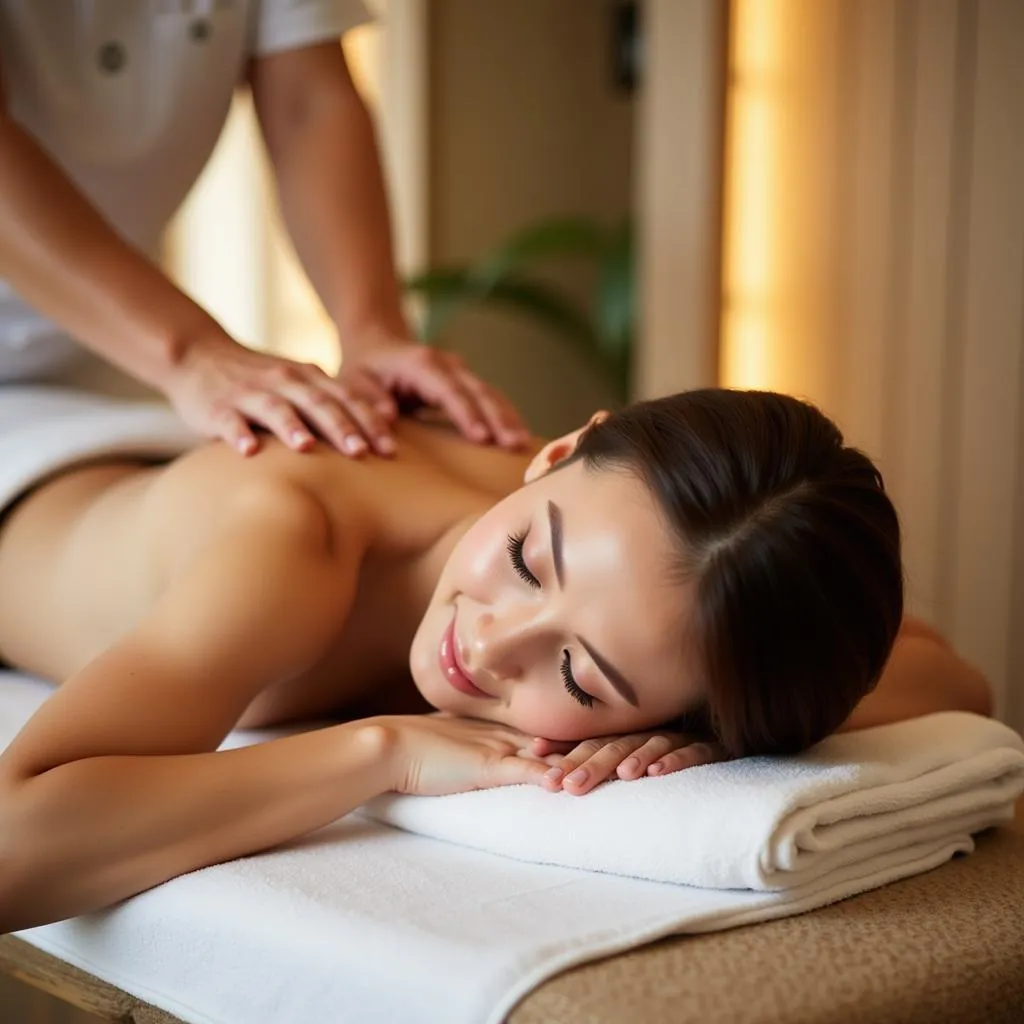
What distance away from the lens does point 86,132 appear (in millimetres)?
1969

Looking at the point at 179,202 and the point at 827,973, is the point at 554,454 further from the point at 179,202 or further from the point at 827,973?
the point at 179,202

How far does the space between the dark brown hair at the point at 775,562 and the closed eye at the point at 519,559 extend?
0.09 m

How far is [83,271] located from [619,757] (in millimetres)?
882

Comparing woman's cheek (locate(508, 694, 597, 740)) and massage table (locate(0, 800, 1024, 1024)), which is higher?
woman's cheek (locate(508, 694, 597, 740))

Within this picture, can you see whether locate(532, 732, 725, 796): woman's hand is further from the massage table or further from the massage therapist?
the massage therapist

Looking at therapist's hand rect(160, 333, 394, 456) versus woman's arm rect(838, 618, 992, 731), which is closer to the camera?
woman's arm rect(838, 618, 992, 731)

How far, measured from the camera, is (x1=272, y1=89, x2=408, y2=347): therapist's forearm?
201 centimetres

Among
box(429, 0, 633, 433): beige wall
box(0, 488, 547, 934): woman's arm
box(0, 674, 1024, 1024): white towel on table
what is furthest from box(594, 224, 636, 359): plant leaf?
box(0, 674, 1024, 1024): white towel on table

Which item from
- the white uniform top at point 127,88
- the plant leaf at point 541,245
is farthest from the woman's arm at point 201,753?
the plant leaf at point 541,245

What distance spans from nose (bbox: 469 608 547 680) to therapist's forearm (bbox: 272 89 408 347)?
0.80 m

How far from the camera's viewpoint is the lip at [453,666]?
130cm

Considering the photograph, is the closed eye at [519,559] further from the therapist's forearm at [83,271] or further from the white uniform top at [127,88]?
the white uniform top at [127,88]

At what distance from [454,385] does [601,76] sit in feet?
9.47

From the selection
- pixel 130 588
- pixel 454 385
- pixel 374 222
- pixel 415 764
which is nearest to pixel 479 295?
pixel 374 222
